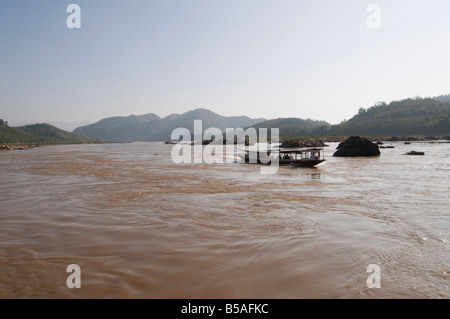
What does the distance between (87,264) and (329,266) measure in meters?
5.40

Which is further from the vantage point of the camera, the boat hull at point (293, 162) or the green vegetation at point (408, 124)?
the green vegetation at point (408, 124)

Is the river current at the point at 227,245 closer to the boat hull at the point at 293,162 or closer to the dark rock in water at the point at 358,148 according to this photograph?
the boat hull at the point at 293,162

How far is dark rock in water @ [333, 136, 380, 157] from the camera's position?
41.8 m

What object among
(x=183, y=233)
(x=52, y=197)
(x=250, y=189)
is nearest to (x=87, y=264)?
(x=183, y=233)

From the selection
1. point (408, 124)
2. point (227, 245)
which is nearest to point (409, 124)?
point (408, 124)

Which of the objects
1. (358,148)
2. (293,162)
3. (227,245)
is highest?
(358,148)

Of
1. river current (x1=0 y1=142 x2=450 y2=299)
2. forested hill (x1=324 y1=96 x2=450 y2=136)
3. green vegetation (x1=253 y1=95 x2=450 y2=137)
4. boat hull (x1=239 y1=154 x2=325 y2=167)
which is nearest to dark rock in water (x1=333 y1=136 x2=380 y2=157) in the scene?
boat hull (x1=239 y1=154 x2=325 y2=167)

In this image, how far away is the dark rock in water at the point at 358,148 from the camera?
41.8 metres

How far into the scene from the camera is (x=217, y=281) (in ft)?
18.3

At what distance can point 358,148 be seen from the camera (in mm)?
42469

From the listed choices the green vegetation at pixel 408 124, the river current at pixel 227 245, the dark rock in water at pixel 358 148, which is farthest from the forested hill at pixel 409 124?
the river current at pixel 227 245

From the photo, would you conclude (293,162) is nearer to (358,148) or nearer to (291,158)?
(291,158)

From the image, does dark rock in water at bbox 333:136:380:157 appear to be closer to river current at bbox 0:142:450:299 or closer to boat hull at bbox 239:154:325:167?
boat hull at bbox 239:154:325:167

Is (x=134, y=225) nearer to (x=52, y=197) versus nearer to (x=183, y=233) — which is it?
(x=183, y=233)
